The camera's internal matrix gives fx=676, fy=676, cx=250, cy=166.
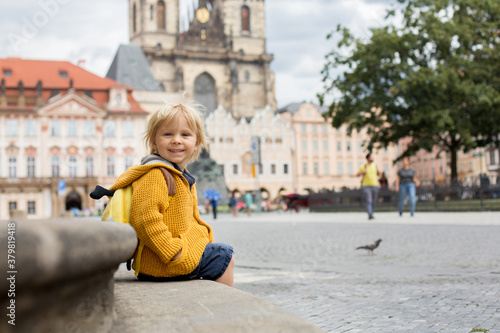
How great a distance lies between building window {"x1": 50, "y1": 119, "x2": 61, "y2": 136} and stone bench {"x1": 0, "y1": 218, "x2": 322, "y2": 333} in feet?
202

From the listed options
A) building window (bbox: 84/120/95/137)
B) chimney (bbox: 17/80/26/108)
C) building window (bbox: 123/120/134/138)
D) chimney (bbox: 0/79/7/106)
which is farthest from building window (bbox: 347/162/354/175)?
chimney (bbox: 0/79/7/106)

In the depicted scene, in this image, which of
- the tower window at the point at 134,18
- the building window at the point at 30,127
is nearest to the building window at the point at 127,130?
the building window at the point at 30,127

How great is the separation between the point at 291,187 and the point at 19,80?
105ft

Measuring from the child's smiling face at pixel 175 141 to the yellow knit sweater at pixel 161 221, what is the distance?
17 centimetres

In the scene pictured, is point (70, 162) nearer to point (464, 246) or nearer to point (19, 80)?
point (19, 80)

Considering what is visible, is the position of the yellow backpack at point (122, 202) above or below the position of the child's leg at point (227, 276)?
above

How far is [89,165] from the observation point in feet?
206

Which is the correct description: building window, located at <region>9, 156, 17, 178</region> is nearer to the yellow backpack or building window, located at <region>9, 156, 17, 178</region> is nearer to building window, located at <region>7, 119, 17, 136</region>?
building window, located at <region>7, 119, 17, 136</region>

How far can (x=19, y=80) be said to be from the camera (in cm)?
6122

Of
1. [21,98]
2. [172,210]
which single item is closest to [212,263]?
[172,210]

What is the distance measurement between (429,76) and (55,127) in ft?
138

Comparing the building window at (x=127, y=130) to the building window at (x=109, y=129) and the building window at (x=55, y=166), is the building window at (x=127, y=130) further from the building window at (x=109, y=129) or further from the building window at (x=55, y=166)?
the building window at (x=55, y=166)

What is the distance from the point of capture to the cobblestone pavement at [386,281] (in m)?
4.04

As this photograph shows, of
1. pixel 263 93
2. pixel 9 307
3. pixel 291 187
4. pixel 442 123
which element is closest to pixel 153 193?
pixel 9 307
